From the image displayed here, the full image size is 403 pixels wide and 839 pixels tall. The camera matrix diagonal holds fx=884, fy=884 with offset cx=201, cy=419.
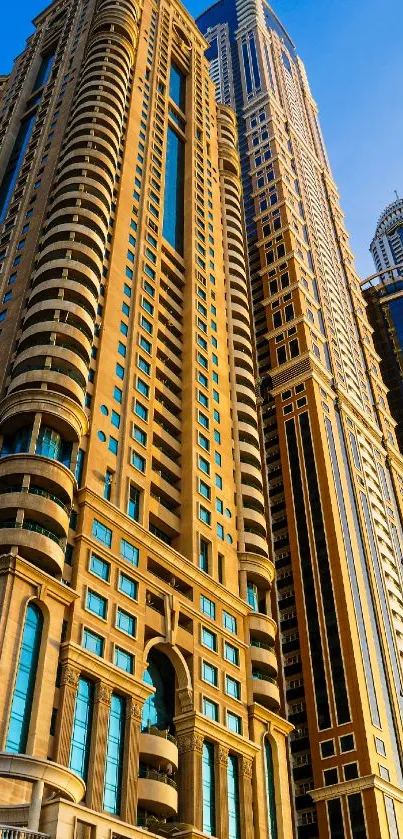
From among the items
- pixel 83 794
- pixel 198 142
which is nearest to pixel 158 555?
pixel 83 794

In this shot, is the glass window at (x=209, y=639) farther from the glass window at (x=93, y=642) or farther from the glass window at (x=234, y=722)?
the glass window at (x=93, y=642)

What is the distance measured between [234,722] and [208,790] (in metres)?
5.84

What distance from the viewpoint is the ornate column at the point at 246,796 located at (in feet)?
175

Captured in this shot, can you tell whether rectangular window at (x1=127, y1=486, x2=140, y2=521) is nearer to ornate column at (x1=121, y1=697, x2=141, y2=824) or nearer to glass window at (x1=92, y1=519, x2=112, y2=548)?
glass window at (x1=92, y1=519, x2=112, y2=548)

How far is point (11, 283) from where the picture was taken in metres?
76.9

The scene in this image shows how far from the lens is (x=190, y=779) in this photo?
2026 inches

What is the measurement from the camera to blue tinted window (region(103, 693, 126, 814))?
4544cm

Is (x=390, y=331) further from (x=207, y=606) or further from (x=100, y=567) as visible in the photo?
(x=100, y=567)

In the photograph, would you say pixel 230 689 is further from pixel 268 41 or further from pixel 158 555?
pixel 268 41

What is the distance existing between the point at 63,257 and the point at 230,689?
34.6 meters

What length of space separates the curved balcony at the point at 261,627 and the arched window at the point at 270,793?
7.91 m

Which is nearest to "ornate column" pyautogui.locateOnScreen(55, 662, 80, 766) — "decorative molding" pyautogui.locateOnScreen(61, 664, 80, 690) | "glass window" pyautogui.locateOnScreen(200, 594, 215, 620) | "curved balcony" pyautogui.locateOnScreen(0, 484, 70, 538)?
"decorative molding" pyautogui.locateOnScreen(61, 664, 80, 690)

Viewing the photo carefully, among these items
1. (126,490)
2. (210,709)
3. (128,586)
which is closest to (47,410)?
(126,490)

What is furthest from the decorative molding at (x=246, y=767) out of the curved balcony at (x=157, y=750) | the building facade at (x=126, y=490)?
the curved balcony at (x=157, y=750)
